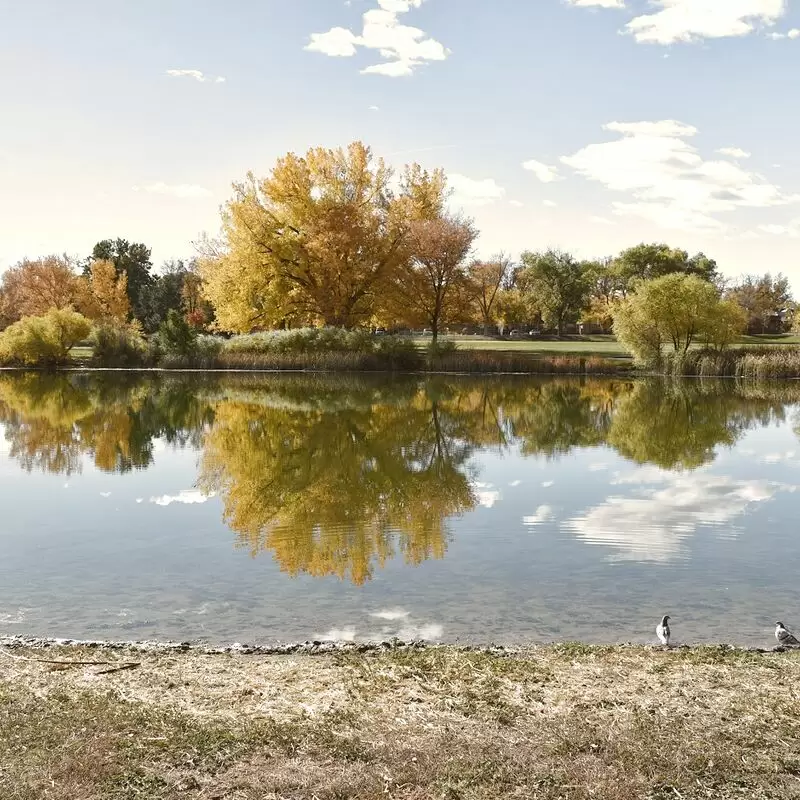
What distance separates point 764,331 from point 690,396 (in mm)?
55063

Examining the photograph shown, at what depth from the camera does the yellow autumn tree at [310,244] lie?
43.8 meters

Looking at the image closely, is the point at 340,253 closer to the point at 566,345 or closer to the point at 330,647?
the point at 566,345

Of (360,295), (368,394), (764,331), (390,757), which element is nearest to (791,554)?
(390,757)

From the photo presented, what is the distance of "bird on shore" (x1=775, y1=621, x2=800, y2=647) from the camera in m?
6.78

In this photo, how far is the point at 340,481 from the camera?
47.0 ft

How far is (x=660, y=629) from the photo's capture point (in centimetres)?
692

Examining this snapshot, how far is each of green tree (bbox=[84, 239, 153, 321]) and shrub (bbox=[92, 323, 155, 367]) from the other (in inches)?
1114

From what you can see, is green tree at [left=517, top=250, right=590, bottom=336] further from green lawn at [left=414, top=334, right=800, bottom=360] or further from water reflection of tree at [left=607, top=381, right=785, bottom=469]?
water reflection of tree at [left=607, top=381, right=785, bottom=469]

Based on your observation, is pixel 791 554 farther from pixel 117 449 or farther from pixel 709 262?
pixel 709 262

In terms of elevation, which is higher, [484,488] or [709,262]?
[709,262]

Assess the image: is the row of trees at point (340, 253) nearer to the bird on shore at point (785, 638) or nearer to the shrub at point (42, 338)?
the shrub at point (42, 338)

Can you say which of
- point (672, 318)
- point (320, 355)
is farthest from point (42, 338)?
point (672, 318)

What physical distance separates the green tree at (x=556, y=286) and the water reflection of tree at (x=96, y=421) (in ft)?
150

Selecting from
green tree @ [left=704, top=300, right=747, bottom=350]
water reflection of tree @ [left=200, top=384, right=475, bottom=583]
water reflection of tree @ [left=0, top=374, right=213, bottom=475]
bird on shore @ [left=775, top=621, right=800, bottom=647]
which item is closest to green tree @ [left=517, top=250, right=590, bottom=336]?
green tree @ [left=704, top=300, right=747, bottom=350]
